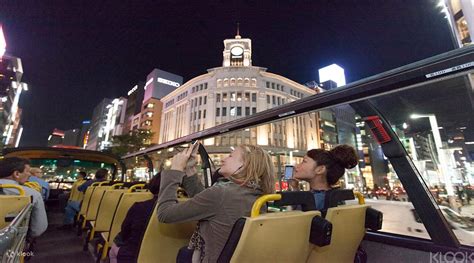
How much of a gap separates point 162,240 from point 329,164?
1852 mm

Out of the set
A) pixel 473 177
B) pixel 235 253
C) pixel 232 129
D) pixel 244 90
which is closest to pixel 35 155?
pixel 232 129

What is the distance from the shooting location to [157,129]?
62.7 metres

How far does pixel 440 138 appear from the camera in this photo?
11.1 feet

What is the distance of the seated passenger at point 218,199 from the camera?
59.4 inches

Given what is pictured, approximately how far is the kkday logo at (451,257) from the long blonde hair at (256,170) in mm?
1402

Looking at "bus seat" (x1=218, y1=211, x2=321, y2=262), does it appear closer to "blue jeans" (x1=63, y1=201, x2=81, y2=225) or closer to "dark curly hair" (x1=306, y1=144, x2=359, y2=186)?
"dark curly hair" (x1=306, y1=144, x2=359, y2=186)

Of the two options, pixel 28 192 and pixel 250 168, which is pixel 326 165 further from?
pixel 28 192

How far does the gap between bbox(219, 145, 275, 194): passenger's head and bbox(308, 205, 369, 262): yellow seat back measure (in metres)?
0.52

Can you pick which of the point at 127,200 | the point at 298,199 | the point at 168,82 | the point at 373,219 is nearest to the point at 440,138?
the point at 373,219

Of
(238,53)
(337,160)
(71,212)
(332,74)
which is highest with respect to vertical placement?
(238,53)

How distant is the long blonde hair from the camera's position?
5.66 ft

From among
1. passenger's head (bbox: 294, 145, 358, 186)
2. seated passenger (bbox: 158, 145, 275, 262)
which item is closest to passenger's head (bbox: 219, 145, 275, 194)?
seated passenger (bbox: 158, 145, 275, 262)

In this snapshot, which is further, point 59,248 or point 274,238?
point 59,248

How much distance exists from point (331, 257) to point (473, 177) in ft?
10.5
